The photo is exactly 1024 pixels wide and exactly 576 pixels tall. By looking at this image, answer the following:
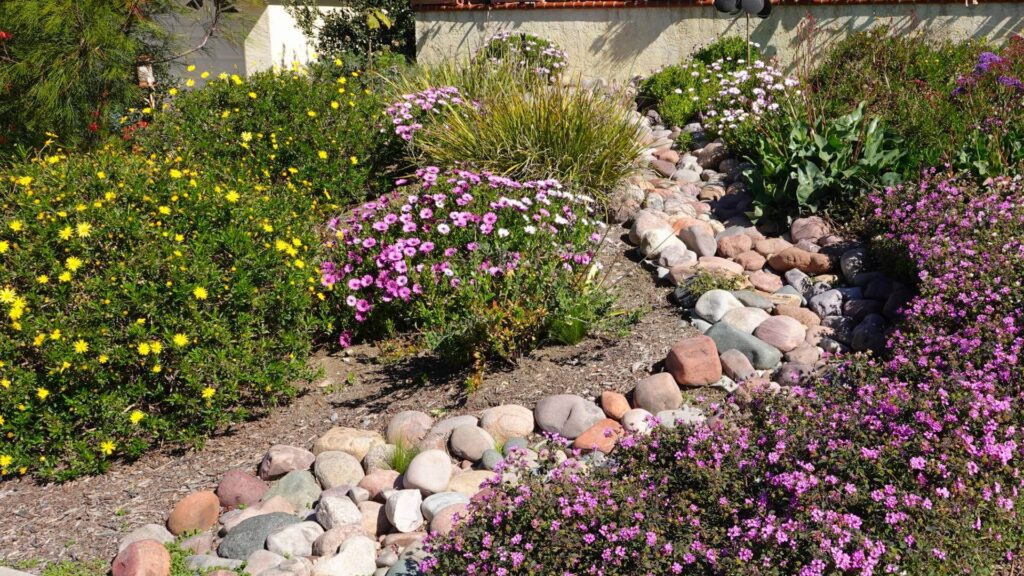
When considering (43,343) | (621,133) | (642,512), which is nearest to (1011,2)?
(621,133)

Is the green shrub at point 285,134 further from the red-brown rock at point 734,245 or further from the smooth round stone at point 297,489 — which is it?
the smooth round stone at point 297,489

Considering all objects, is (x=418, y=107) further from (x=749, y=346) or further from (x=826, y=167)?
(x=749, y=346)

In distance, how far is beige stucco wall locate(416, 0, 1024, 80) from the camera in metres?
9.20

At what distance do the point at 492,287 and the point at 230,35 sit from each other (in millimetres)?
5273

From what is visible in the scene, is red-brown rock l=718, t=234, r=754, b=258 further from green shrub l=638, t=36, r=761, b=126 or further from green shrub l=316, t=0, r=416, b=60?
green shrub l=316, t=0, r=416, b=60

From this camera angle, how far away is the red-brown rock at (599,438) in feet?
13.1

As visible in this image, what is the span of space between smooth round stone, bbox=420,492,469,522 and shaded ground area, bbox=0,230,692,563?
0.79m

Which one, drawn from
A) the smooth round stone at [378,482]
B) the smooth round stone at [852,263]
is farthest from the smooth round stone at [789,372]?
the smooth round stone at [378,482]

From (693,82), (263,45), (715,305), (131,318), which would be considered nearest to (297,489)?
(131,318)

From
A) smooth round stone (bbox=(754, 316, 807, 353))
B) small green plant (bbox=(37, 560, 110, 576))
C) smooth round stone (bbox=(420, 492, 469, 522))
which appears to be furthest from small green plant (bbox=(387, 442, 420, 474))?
smooth round stone (bbox=(754, 316, 807, 353))

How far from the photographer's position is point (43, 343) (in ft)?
13.6

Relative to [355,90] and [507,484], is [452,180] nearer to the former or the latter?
[507,484]

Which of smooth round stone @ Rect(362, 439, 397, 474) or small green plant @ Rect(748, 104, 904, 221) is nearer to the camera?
smooth round stone @ Rect(362, 439, 397, 474)

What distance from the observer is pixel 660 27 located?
10750 millimetres
